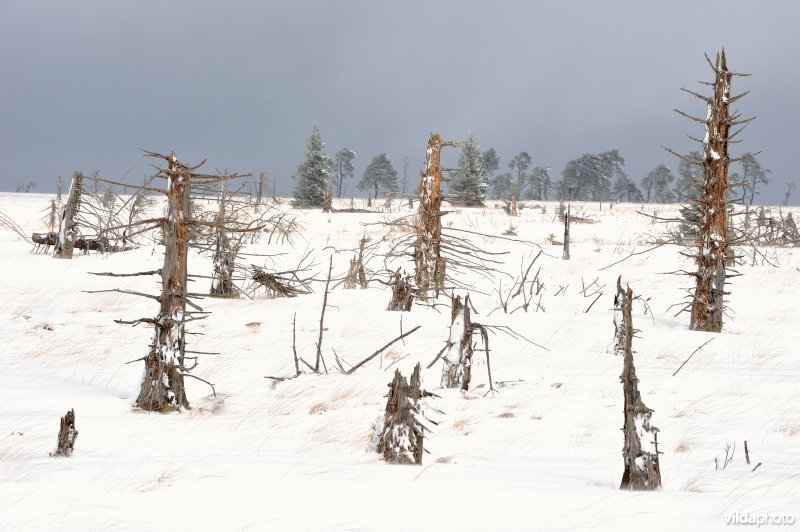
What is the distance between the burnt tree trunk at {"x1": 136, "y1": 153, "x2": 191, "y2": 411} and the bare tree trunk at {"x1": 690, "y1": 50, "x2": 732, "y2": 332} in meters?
7.20

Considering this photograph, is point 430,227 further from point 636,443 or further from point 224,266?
point 636,443

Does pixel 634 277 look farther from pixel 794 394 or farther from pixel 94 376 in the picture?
pixel 94 376

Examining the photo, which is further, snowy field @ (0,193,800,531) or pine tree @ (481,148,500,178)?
pine tree @ (481,148,500,178)

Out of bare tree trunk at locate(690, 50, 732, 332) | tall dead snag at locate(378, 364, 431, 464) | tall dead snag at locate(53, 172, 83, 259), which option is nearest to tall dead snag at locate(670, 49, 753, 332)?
bare tree trunk at locate(690, 50, 732, 332)

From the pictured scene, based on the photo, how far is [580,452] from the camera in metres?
4.54

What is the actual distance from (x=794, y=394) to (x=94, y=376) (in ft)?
23.3

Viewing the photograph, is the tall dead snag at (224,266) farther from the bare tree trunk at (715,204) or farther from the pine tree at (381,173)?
the pine tree at (381,173)

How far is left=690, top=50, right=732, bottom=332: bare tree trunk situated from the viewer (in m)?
9.58

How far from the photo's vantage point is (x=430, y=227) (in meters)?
12.1

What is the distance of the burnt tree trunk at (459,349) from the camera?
644cm

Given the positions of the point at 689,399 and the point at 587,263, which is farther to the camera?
the point at 587,263

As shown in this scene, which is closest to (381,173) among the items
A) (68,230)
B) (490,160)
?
(490,160)

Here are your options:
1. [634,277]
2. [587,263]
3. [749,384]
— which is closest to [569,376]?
[749,384]

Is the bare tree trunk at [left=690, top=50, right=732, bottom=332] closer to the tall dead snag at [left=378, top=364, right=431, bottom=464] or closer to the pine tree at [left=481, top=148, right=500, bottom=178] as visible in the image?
the tall dead snag at [left=378, top=364, right=431, bottom=464]
